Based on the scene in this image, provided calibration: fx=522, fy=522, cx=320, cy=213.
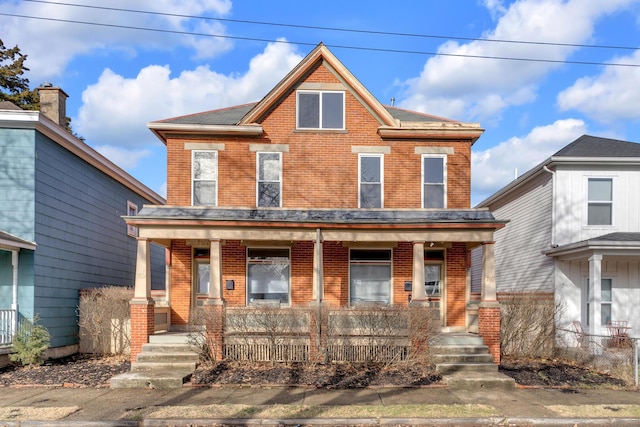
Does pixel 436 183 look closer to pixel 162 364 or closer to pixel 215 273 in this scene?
pixel 215 273

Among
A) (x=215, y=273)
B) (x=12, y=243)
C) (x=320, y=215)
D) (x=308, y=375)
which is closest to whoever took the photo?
(x=308, y=375)

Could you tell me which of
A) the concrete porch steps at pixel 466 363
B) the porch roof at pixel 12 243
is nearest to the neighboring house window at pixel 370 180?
the concrete porch steps at pixel 466 363

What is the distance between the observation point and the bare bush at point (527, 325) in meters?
14.7

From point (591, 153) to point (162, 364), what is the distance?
13985 mm

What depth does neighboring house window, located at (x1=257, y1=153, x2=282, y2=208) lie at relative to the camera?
626 inches

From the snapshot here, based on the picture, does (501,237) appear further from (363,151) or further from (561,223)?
(363,151)

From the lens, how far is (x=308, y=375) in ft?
37.8

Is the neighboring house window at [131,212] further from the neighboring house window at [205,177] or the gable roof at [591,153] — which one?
the gable roof at [591,153]

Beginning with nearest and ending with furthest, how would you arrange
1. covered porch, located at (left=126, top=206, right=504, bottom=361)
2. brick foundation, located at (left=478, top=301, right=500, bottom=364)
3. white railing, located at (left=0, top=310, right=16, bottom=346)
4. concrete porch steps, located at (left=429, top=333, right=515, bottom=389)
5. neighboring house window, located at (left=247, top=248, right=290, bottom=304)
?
1. concrete porch steps, located at (left=429, top=333, right=515, bottom=389)
2. brick foundation, located at (left=478, top=301, right=500, bottom=364)
3. white railing, located at (left=0, top=310, right=16, bottom=346)
4. covered porch, located at (left=126, top=206, right=504, bottom=361)
5. neighboring house window, located at (left=247, top=248, right=290, bottom=304)

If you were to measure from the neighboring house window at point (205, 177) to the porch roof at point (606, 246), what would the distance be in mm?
10574

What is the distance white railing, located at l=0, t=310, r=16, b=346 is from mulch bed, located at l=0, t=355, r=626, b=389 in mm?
682

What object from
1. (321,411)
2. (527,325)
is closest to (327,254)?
(527,325)

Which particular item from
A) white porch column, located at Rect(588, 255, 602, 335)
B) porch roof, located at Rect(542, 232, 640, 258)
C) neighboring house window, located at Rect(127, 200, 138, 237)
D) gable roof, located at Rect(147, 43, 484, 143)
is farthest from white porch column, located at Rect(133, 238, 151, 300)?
white porch column, located at Rect(588, 255, 602, 335)

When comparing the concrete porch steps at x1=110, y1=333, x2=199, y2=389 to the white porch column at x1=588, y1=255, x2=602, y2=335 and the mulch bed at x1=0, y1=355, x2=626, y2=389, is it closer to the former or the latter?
the mulch bed at x1=0, y1=355, x2=626, y2=389
